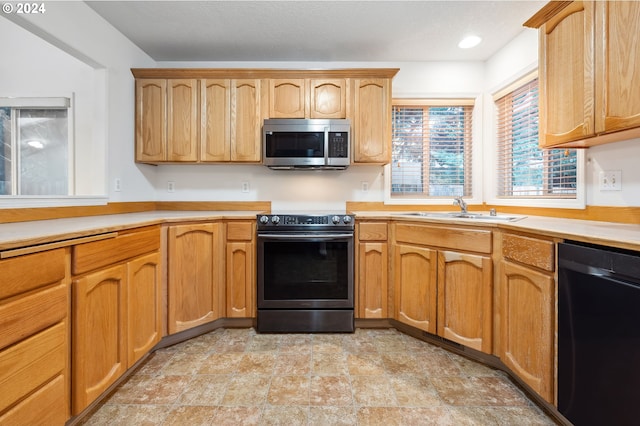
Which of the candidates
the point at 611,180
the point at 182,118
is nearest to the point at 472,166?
the point at 611,180

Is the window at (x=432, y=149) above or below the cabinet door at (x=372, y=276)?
above

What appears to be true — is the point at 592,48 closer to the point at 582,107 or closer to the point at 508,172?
the point at 582,107

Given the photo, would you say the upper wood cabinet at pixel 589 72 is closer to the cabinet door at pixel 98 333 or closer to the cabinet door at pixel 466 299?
the cabinet door at pixel 466 299

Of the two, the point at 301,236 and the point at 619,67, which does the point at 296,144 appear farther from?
the point at 619,67

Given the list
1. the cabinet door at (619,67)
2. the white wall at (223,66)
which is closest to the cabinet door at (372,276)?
the white wall at (223,66)

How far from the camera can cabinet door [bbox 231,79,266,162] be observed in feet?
8.66

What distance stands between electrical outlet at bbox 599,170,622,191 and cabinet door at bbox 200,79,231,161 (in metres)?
2.66

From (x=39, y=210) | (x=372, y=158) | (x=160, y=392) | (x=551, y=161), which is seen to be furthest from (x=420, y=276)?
(x=39, y=210)

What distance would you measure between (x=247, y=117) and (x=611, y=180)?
2.58 metres

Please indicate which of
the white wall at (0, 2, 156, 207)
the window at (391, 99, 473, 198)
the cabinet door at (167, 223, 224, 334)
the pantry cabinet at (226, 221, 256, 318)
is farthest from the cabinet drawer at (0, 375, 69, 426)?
the window at (391, 99, 473, 198)

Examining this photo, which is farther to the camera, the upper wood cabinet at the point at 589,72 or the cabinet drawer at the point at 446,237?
the cabinet drawer at the point at 446,237

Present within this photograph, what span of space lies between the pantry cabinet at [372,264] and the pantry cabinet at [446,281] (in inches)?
3.6

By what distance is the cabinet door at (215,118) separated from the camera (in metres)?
2.64

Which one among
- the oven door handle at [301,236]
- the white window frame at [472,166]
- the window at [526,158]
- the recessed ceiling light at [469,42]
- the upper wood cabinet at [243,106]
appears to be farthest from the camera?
the white window frame at [472,166]
